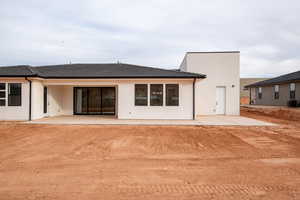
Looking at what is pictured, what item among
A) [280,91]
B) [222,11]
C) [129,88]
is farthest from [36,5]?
[280,91]

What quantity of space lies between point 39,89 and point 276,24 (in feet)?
64.1

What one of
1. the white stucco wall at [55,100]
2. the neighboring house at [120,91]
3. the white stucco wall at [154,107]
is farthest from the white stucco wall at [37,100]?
the white stucco wall at [154,107]

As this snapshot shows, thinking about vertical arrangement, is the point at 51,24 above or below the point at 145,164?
above

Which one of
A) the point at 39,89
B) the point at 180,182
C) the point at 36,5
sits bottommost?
the point at 180,182

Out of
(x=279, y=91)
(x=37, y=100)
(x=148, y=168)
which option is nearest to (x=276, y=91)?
(x=279, y=91)

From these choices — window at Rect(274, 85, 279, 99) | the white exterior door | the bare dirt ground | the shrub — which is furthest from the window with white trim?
window at Rect(274, 85, 279, 99)

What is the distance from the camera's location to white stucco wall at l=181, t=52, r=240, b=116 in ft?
54.1

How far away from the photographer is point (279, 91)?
26.4 metres

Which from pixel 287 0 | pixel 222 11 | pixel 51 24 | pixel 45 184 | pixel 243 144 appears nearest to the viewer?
pixel 45 184

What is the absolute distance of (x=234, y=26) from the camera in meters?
16.8

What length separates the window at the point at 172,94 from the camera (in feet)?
41.9

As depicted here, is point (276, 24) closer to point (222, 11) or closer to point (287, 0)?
point (287, 0)

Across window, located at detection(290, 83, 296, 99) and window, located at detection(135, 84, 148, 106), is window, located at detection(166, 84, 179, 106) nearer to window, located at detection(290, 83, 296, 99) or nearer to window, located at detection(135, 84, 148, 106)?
window, located at detection(135, 84, 148, 106)

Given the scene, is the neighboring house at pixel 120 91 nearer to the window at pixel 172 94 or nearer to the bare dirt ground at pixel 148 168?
the window at pixel 172 94
